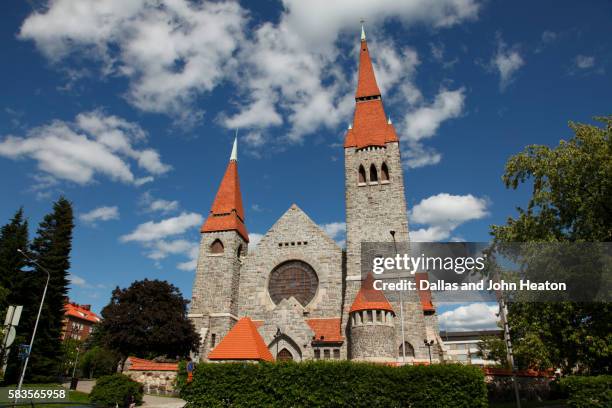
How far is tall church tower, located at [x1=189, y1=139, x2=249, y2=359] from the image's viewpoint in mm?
28688

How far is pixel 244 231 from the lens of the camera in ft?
113

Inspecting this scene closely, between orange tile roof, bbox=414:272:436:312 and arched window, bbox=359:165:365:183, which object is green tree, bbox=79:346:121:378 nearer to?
arched window, bbox=359:165:365:183

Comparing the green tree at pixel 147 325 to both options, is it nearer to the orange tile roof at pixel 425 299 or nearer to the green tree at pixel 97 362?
the orange tile roof at pixel 425 299

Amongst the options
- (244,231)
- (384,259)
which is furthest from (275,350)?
(244,231)

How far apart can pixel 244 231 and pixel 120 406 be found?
18602mm

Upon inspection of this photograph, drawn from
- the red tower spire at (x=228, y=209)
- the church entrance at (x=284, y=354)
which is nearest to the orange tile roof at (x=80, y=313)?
the red tower spire at (x=228, y=209)

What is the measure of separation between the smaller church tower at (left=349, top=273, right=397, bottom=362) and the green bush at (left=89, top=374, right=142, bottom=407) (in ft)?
39.6

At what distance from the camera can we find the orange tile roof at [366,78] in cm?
3684

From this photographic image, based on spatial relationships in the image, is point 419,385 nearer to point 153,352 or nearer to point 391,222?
point 391,222

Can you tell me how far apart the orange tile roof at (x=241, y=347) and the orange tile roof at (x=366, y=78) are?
23.9m

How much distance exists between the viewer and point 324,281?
2894 centimetres

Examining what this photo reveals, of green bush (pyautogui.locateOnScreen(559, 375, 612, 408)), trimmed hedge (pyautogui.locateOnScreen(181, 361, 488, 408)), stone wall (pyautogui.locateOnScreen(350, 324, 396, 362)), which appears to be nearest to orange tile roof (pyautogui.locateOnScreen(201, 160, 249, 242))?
stone wall (pyautogui.locateOnScreen(350, 324, 396, 362))

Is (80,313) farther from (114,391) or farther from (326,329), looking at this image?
(114,391)

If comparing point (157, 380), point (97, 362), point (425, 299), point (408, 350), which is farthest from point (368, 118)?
point (97, 362)
